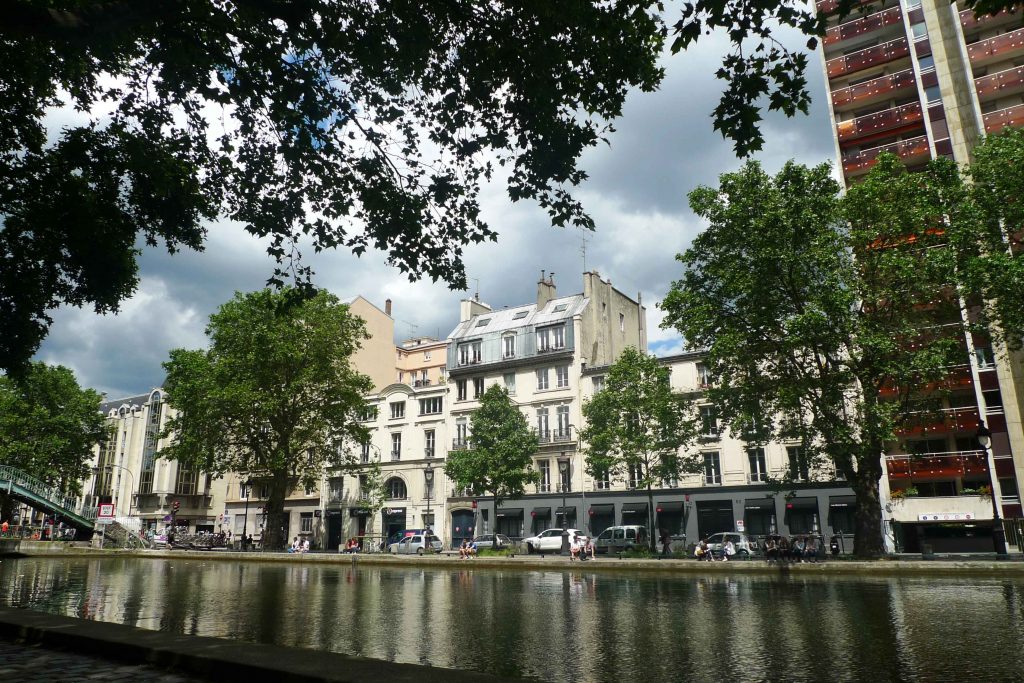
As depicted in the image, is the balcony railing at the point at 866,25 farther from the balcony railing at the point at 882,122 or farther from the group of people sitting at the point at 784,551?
the group of people sitting at the point at 784,551

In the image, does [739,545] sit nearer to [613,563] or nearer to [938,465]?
[613,563]

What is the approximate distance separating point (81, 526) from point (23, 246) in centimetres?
4712

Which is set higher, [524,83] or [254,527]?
[524,83]

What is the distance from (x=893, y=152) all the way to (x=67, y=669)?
47.2m

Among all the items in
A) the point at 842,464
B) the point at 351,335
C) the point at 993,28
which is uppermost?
the point at 993,28

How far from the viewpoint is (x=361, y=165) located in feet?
36.3

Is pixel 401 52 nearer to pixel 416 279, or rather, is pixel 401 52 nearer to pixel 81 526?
pixel 416 279

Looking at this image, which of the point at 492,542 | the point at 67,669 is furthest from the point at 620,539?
the point at 67,669

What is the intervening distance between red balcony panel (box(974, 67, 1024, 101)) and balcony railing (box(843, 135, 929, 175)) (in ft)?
12.5

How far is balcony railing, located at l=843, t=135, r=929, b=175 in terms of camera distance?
43.2m

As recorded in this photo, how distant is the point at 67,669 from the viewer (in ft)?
19.3

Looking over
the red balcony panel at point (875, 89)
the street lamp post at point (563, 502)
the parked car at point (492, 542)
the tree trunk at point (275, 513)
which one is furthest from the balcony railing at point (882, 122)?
the tree trunk at point (275, 513)

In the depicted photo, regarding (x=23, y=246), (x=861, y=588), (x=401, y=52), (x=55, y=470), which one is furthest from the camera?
(x=55, y=470)

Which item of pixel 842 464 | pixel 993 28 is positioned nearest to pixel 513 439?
pixel 842 464
